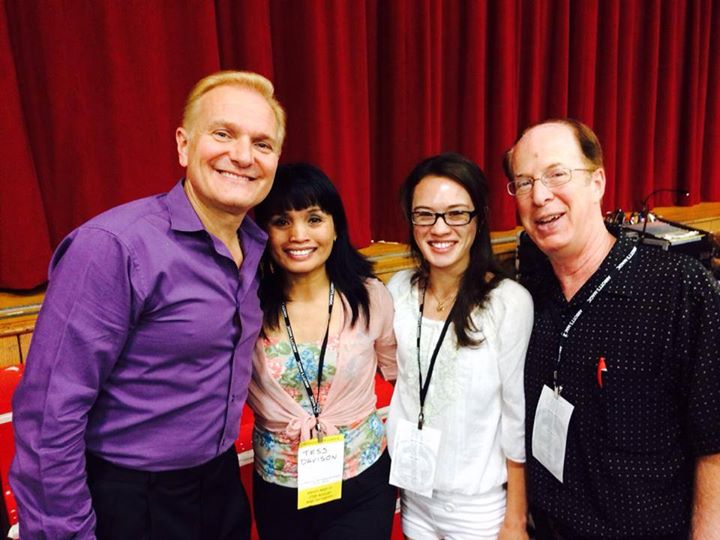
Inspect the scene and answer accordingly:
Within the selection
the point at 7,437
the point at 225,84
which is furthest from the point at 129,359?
the point at 7,437

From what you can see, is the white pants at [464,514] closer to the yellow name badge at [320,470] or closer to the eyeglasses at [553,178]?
the yellow name badge at [320,470]

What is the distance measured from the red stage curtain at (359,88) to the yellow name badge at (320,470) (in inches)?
51.4

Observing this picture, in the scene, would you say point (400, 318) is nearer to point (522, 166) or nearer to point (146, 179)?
point (522, 166)

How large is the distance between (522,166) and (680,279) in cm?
41

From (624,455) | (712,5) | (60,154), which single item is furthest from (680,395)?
(712,5)

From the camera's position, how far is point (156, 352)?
1.03 metres

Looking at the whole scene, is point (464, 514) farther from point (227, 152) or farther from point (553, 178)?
point (227, 152)

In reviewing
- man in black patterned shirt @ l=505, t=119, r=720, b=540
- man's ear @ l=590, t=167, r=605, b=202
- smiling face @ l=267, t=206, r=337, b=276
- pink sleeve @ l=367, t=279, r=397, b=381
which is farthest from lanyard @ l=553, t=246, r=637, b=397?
smiling face @ l=267, t=206, r=337, b=276

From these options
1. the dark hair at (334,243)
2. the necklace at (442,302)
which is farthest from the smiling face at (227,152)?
the necklace at (442,302)

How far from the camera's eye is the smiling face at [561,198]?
1204 mm

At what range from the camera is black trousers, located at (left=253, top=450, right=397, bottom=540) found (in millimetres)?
1327

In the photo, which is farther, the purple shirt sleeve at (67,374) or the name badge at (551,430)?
the name badge at (551,430)

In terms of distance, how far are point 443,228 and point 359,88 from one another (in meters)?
1.41

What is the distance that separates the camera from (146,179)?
216cm
